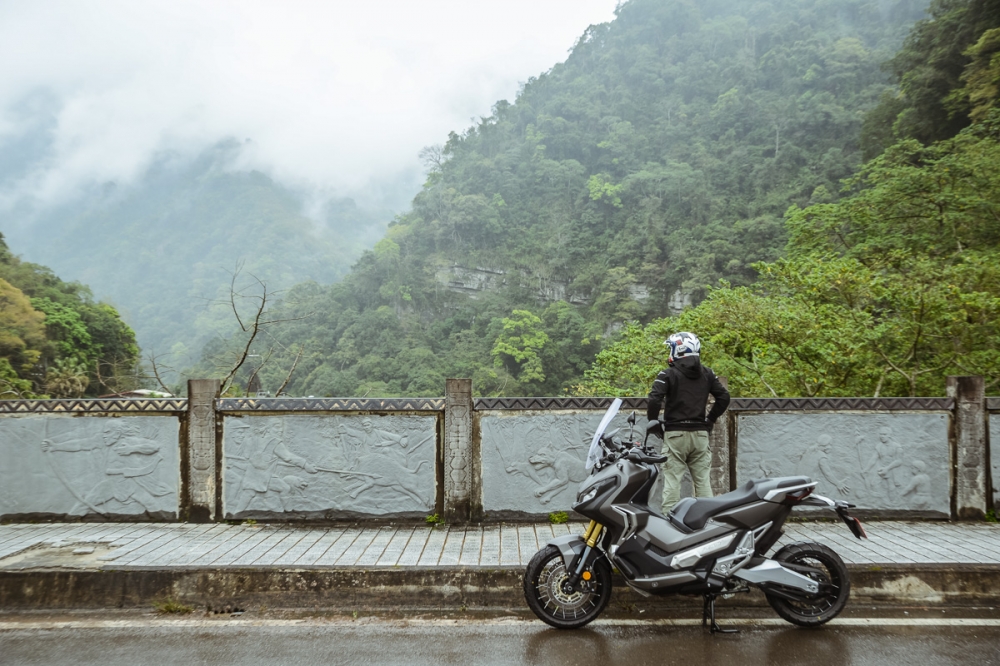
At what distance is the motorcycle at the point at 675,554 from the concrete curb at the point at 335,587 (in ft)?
1.98

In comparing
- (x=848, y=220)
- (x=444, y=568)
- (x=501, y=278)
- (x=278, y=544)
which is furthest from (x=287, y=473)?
(x=501, y=278)

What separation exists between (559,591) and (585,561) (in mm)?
263

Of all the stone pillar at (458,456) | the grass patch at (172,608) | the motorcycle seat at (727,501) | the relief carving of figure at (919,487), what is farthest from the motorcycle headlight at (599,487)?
the relief carving of figure at (919,487)

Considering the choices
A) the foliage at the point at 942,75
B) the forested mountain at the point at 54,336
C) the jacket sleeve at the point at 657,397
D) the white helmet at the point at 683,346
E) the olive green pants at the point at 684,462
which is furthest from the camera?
the forested mountain at the point at 54,336

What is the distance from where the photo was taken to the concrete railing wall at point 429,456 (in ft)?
19.1

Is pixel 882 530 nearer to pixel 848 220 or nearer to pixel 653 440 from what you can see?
pixel 653 440

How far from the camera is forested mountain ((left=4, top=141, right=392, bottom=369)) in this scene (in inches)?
4734

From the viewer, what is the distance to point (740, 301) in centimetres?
951

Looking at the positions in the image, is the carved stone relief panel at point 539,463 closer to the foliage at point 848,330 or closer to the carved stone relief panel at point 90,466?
the carved stone relief panel at point 90,466

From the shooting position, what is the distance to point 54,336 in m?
34.7

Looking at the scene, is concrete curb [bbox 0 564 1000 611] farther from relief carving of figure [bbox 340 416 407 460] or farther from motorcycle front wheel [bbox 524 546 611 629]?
relief carving of figure [bbox 340 416 407 460]

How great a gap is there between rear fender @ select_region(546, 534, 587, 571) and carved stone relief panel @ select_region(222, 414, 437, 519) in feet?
6.92

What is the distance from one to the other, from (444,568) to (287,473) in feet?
6.90

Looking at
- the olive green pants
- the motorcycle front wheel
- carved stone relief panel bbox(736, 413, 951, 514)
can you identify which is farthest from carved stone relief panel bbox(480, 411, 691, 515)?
the motorcycle front wheel
